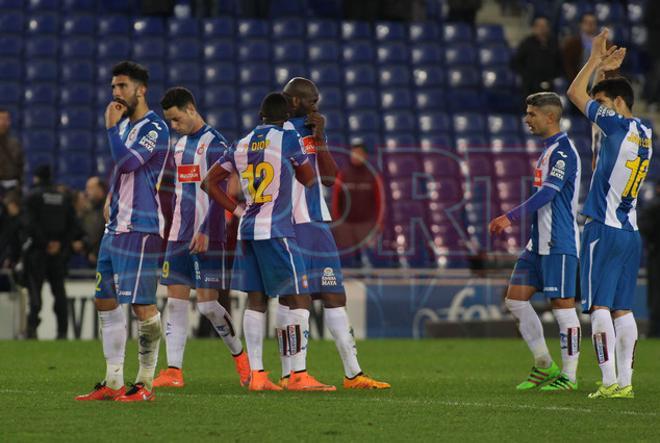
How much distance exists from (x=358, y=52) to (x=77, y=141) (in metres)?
4.74

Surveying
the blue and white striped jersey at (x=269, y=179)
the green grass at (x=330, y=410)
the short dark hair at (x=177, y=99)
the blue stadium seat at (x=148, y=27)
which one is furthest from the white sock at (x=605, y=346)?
the blue stadium seat at (x=148, y=27)

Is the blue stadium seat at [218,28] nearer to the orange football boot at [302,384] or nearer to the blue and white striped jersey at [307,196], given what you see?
the blue and white striped jersey at [307,196]

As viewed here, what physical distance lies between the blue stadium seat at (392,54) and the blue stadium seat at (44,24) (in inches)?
203

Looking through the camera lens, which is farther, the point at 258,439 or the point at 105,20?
the point at 105,20

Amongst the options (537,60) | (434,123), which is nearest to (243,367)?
(434,123)

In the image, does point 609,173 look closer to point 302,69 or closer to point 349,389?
point 349,389

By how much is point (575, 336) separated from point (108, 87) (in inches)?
471

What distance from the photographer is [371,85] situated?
20641mm

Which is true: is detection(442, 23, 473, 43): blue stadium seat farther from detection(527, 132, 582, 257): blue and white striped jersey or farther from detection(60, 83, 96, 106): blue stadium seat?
detection(527, 132, 582, 257): blue and white striped jersey

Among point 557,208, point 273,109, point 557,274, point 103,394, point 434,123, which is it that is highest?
point 434,123

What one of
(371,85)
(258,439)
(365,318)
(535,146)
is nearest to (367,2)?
(371,85)

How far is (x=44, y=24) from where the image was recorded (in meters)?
20.9

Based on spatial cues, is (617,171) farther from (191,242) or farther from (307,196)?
(191,242)

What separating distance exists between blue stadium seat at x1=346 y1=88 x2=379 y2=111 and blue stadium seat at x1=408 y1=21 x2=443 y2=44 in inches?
60.1
